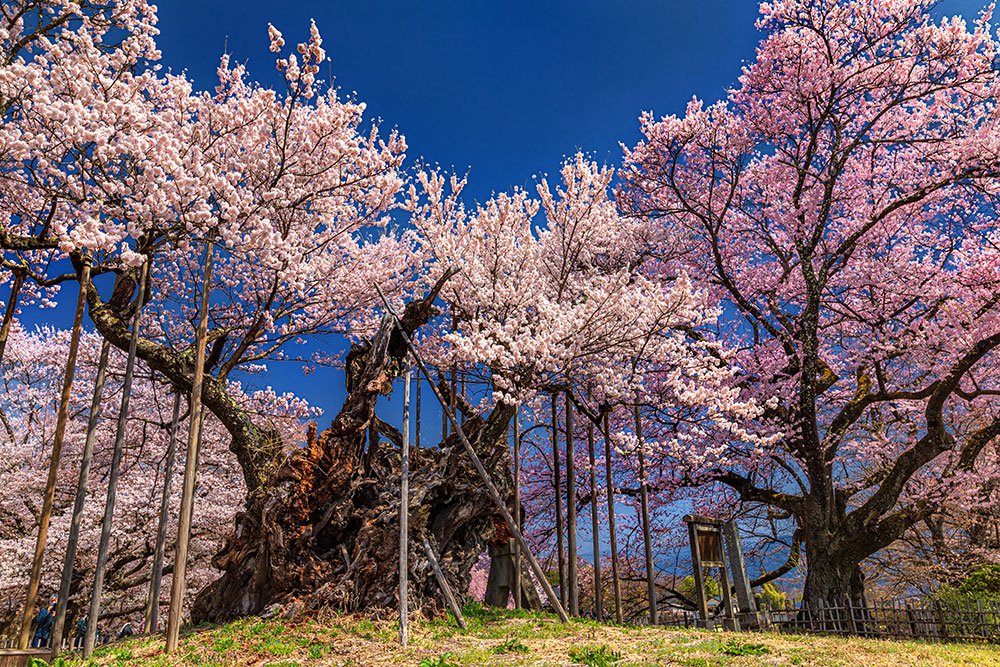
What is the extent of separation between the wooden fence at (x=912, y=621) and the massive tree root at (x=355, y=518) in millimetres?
6820

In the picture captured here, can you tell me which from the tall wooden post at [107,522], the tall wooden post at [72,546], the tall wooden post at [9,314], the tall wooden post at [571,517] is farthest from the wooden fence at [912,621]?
the tall wooden post at [9,314]

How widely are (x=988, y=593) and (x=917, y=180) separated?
9.14 metres

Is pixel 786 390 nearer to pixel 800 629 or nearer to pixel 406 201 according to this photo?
pixel 800 629

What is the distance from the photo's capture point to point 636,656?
21.5ft

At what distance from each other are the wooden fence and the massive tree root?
6.82 meters

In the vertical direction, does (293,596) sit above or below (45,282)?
below

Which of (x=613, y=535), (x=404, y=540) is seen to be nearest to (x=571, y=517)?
(x=613, y=535)

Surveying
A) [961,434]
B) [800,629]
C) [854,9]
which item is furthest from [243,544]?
[961,434]

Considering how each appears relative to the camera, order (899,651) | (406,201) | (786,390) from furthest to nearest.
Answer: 1. (786,390)
2. (406,201)
3. (899,651)

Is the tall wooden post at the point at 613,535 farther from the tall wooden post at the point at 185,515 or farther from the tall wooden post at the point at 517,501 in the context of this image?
the tall wooden post at the point at 185,515

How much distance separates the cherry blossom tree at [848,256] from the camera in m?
12.6

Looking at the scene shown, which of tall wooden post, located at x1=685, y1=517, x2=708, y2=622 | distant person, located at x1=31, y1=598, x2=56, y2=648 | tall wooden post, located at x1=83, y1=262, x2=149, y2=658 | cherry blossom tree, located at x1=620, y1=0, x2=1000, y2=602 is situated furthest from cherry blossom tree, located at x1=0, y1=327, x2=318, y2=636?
cherry blossom tree, located at x1=620, y1=0, x2=1000, y2=602

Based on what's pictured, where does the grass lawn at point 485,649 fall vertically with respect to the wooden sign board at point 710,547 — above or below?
below

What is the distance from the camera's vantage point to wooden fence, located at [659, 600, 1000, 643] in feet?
35.5
